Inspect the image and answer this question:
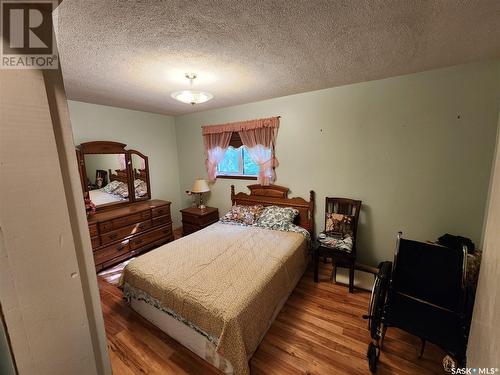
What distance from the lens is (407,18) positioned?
129 cm

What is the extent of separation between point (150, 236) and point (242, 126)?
2233 millimetres

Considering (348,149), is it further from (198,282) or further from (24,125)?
(24,125)

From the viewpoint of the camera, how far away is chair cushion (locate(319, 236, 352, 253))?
238cm

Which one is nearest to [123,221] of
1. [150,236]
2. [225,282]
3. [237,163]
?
[150,236]

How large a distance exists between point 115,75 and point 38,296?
7.35 feet

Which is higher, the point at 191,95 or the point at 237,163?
the point at 191,95

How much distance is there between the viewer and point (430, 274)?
5.57ft

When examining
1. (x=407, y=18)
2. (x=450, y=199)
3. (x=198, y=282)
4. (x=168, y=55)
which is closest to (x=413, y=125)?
(x=450, y=199)

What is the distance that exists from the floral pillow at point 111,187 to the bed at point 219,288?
1660 mm

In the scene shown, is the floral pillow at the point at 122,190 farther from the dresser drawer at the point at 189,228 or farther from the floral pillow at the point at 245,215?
the floral pillow at the point at 245,215

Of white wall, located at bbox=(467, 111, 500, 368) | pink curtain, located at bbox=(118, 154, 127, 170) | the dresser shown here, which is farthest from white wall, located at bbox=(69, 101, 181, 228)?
white wall, located at bbox=(467, 111, 500, 368)

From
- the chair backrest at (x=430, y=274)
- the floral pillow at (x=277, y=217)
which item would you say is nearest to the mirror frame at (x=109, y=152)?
the floral pillow at (x=277, y=217)

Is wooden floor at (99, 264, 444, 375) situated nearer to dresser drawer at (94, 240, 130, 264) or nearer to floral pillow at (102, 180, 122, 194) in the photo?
dresser drawer at (94, 240, 130, 264)

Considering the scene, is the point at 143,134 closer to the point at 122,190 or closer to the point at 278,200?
the point at 122,190
